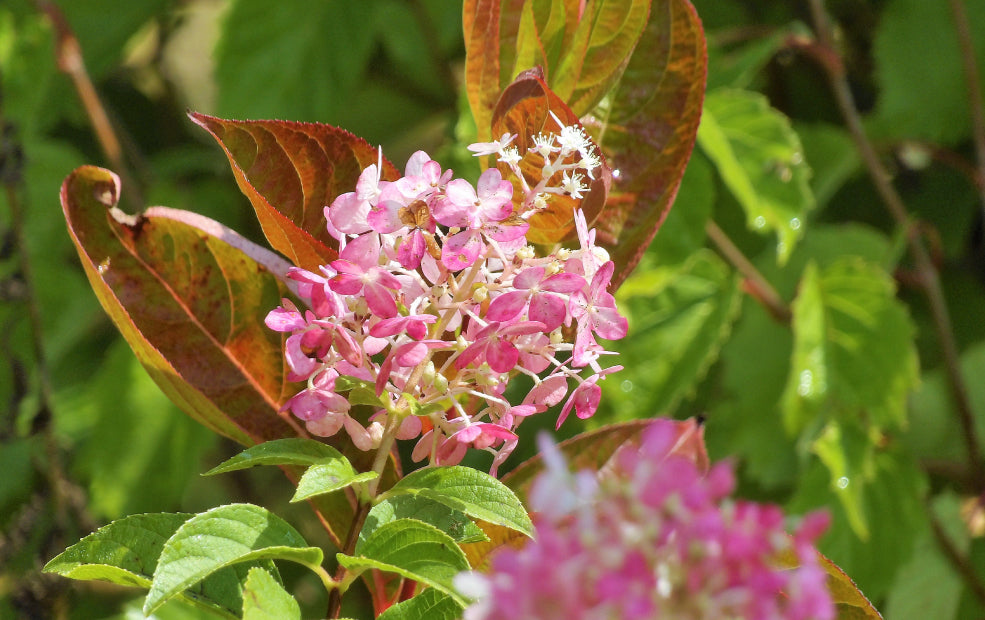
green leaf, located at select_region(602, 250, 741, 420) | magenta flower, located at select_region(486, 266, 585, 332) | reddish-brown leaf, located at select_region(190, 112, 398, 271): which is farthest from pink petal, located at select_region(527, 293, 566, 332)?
green leaf, located at select_region(602, 250, 741, 420)

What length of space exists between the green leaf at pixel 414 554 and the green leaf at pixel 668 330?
0.51 m

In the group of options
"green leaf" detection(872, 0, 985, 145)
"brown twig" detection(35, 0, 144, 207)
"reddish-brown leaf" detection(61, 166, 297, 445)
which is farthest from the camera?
"green leaf" detection(872, 0, 985, 145)

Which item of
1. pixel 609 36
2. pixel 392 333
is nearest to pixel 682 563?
pixel 392 333

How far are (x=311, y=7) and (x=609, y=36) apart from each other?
806 millimetres

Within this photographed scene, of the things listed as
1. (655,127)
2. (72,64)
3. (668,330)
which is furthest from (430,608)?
(72,64)

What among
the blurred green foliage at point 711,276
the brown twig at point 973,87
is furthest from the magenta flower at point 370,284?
the brown twig at point 973,87

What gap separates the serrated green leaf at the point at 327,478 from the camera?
0.35m

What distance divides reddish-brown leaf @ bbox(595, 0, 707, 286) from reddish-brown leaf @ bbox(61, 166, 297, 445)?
0.17 meters

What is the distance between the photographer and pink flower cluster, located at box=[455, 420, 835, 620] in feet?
0.72

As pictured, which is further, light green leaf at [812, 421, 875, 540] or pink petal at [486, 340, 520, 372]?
light green leaf at [812, 421, 875, 540]

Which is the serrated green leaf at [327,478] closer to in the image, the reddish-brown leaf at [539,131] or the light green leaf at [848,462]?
the reddish-brown leaf at [539,131]

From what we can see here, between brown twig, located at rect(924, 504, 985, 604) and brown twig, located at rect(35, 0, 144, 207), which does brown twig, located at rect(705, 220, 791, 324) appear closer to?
brown twig, located at rect(924, 504, 985, 604)

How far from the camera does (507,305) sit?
1.17 feet

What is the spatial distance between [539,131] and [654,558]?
23 centimetres
